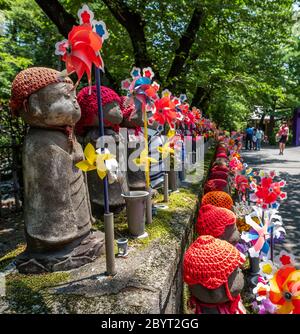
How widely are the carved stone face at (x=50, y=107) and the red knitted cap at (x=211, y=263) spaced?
1271 millimetres

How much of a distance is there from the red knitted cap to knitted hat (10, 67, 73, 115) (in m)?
1.49

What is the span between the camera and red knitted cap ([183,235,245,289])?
191cm

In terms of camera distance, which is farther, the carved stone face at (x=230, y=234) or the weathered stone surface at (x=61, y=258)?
the carved stone face at (x=230, y=234)

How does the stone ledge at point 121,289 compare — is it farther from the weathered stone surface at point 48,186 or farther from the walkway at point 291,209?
the walkway at point 291,209

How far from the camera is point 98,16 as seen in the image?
6.86 metres

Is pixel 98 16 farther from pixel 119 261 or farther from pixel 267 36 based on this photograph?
pixel 119 261

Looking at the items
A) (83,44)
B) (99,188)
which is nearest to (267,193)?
(99,188)

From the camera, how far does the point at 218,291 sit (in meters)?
1.95

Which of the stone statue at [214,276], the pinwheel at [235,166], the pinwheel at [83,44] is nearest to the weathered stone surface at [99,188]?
→ the pinwheel at [83,44]

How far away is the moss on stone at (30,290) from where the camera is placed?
1.76 meters

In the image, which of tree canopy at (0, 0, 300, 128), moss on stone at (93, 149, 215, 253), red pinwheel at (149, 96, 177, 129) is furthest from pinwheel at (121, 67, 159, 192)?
tree canopy at (0, 0, 300, 128)

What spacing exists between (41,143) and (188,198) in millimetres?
2491

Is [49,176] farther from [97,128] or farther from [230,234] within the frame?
[230,234]
